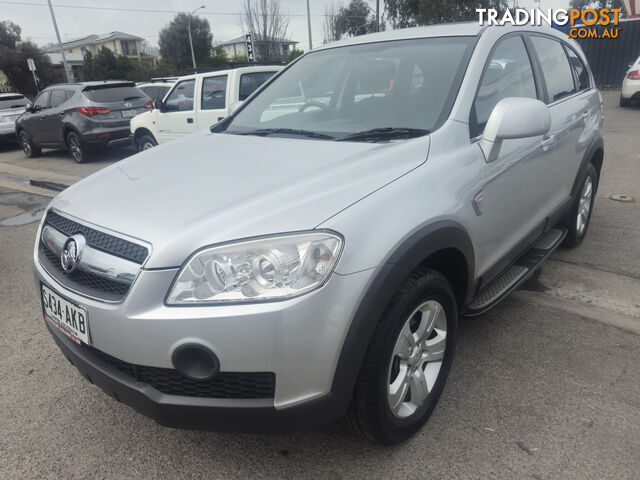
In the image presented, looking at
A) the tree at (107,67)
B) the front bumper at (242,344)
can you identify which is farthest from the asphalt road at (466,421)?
the tree at (107,67)

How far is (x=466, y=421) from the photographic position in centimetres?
220

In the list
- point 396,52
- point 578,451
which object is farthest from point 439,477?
point 396,52

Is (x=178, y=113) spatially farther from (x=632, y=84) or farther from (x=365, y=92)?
(x=632, y=84)

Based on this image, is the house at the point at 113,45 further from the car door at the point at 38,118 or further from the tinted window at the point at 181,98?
the tinted window at the point at 181,98

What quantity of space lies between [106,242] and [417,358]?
1294 millimetres

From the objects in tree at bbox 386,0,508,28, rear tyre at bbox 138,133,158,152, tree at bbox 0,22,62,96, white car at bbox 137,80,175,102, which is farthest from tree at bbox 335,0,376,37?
rear tyre at bbox 138,133,158,152

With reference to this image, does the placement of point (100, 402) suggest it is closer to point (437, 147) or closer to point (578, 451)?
point (437, 147)

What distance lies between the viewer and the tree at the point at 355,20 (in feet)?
126

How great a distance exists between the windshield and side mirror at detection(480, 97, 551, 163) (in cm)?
22

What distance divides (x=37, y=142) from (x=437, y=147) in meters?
11.4

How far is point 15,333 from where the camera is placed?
10.6 ft

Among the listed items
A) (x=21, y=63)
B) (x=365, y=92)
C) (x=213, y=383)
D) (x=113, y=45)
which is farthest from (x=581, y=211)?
(x=113, y=45)

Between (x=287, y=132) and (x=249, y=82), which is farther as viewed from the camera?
(x=249, y=82)

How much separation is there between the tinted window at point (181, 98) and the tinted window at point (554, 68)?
549 centimetres
